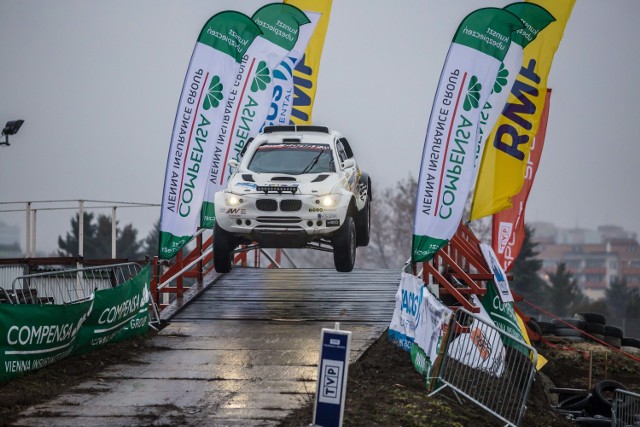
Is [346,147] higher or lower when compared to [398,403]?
higher

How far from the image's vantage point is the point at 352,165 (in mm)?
19562

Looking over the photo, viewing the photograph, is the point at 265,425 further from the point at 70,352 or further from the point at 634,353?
the point at 634,353

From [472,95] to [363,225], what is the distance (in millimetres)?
3769

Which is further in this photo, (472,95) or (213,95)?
(213,95)

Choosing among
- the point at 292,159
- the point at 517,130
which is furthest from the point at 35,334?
the point at 517,130

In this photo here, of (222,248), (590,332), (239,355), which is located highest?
(222,248)

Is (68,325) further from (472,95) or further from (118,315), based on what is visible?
(472,95)

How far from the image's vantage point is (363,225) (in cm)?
2064

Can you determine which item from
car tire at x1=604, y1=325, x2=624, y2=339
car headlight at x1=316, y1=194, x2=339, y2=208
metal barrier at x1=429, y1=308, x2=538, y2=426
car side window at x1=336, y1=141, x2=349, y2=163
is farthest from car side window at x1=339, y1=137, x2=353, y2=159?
car tire at x1=604, y1=325, x2=624, y2=339

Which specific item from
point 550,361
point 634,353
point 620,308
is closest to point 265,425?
point 550,361

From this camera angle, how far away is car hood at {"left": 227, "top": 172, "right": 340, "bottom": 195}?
1802 cm

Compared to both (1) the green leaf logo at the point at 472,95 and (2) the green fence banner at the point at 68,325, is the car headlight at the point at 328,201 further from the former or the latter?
(2) the green fence banner at the point at 68,325

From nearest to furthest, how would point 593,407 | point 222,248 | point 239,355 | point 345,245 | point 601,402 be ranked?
point 239,355 < point 601,402 < point 593,407 < point 345,245 < point 222,248

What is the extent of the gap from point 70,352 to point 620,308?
91.6 meters
